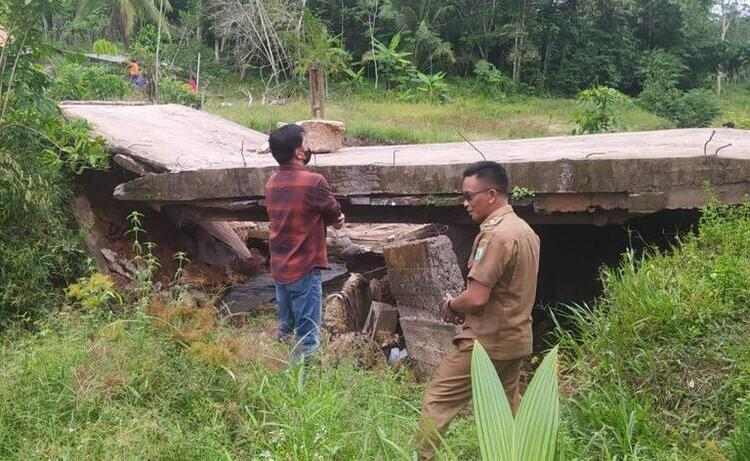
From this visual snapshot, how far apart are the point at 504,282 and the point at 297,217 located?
1.66 metres

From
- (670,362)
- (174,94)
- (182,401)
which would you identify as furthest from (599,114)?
(174,94)

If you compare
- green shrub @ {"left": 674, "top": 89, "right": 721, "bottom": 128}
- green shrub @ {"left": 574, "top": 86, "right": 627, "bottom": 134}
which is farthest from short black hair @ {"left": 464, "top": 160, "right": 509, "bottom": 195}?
green shrub @ {"left": 674, "top": 89, "right": 721, "bottom": 128}

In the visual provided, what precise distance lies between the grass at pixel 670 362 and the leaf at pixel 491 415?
46.6 inches

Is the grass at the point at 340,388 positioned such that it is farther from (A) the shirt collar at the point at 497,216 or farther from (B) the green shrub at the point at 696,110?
(B) the green shrub at the point at 696,110

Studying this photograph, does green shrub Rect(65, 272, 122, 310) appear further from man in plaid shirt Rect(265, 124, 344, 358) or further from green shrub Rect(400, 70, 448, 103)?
green shrub Rect(400, 70, 448, 103)

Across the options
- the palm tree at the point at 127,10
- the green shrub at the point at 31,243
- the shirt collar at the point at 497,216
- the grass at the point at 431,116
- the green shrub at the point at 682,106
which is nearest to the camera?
the shirt collar at the point at 497,216

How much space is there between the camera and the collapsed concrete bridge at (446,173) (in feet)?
17.0

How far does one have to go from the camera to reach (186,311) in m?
4.73

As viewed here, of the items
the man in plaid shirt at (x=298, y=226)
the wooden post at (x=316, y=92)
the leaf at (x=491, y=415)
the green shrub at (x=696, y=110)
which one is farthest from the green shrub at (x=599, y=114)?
the green shrub at (x=696, y=110)

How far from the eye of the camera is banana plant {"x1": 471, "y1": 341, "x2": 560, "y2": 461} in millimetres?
2166

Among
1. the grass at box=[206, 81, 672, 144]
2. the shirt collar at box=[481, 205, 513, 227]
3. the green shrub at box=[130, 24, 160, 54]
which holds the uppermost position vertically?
the green shrub at box=[130, 24, 160, 54]

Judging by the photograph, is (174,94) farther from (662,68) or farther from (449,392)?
(662,68)

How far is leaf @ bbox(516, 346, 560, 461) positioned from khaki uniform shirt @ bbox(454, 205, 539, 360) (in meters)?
1.38

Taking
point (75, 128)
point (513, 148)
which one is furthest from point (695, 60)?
point (75, 128)
